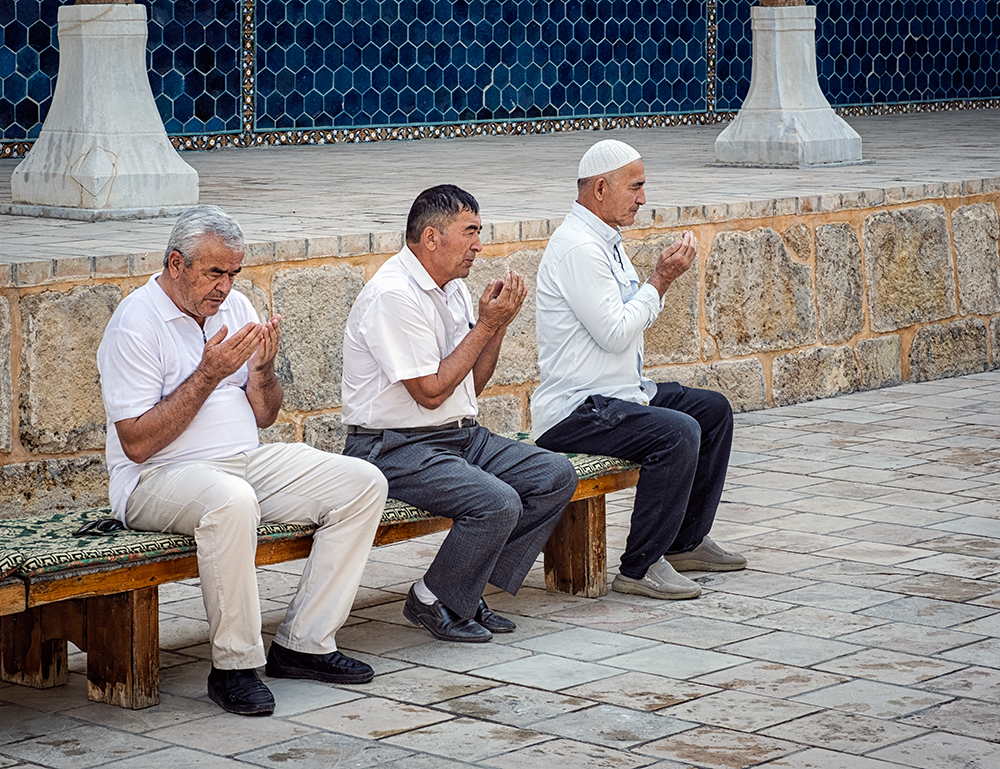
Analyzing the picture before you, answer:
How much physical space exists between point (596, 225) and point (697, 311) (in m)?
2.74

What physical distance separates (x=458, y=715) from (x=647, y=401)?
1.45 meters

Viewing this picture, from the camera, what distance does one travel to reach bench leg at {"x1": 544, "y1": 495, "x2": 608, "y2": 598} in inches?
198

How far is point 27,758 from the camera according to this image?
3713 mm

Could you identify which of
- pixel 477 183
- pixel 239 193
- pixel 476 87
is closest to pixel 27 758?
pixel 239 193

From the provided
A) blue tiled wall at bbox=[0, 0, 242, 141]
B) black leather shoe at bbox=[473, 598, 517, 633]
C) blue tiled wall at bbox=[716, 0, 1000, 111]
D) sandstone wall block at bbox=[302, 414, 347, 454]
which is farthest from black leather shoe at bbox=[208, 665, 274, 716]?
blue tiled wall at bbox=[716, 0, 1000, 111]

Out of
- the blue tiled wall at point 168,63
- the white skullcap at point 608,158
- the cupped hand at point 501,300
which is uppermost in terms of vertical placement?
the blue tiled wall at point 168,63

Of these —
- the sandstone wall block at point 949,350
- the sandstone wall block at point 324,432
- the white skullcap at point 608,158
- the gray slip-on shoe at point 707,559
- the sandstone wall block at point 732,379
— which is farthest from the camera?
the sandstone wall block at point 949,350

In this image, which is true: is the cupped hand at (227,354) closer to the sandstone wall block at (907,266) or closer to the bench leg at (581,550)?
the bench leg at (581,550)

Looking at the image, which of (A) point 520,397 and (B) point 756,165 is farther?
(B) point 756,165

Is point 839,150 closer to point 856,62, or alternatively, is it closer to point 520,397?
point 520,397

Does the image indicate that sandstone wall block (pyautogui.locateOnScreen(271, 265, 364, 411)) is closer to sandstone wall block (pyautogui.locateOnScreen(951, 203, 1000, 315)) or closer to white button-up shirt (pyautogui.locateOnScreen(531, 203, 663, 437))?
white button-up shirt (pyautogui.locateOnScreen(531, 203, 663, 437))

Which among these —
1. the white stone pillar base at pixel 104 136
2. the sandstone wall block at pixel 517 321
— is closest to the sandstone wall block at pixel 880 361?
the sandstone wall block at pixel 517 321

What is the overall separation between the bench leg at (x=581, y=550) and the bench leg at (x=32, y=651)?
4.71 ft

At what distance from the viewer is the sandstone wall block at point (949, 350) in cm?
883
